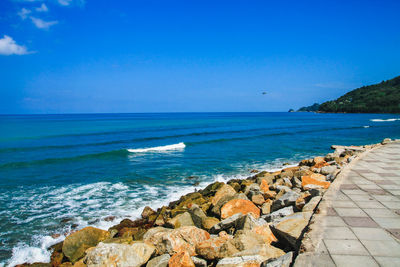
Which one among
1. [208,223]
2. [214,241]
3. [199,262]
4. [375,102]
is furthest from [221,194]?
[375,102]

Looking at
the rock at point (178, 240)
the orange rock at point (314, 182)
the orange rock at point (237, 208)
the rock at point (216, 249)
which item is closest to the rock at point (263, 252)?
the rock at point (216, 249)

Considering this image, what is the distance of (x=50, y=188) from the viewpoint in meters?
12.0

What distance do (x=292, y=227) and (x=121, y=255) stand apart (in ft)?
10.1

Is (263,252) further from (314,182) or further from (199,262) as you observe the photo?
(314,182)

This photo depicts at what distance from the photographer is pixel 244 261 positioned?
345cm

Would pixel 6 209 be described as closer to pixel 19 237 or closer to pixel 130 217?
pixel 19 237

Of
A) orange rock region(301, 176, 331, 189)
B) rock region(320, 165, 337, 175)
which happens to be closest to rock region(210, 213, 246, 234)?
→ orange rock region(301, 176, 331, 189)

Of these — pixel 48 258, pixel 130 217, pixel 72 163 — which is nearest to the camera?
pixel 48 258

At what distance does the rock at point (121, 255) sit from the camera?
4.37m

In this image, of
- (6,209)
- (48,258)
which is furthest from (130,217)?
(6,209)

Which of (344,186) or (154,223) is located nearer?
(344,186)

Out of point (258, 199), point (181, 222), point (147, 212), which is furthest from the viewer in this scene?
point (147, 212)

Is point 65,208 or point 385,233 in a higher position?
point 385,233

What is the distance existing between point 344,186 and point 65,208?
31.6 feet
